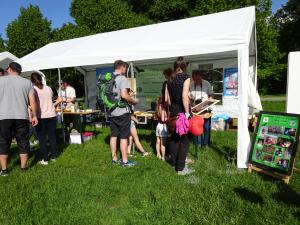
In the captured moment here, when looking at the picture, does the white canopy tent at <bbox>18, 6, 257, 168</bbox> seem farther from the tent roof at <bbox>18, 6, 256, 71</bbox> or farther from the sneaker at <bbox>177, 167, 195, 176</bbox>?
the sneaker at <bbox>177, 167, 195, 176</bbox>

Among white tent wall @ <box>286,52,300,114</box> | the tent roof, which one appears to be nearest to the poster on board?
the tent roof

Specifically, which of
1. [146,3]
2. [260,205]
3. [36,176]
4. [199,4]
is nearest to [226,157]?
[260,205]

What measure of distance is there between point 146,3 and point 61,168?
2388cm

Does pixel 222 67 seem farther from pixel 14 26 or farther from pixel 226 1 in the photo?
pixel 14 26

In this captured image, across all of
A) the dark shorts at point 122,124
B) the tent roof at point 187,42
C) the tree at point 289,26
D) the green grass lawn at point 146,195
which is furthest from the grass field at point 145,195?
the tree at point 289,26

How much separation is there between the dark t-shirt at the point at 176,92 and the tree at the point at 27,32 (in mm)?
23014

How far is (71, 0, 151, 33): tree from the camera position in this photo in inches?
878

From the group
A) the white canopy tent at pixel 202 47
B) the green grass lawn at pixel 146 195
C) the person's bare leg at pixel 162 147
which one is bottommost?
the green grass lawn at pixel 146 195

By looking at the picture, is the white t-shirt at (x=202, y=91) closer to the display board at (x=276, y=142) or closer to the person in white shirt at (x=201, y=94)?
the person in white shirt at (x=201, y=94)

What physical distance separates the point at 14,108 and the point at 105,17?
1951 centimetres

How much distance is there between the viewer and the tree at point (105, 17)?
22.3 m

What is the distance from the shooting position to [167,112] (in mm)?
4613

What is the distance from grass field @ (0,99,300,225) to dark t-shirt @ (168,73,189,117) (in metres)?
0.94

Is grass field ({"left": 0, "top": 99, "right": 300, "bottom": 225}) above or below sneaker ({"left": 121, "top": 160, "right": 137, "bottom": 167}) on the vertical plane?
below
